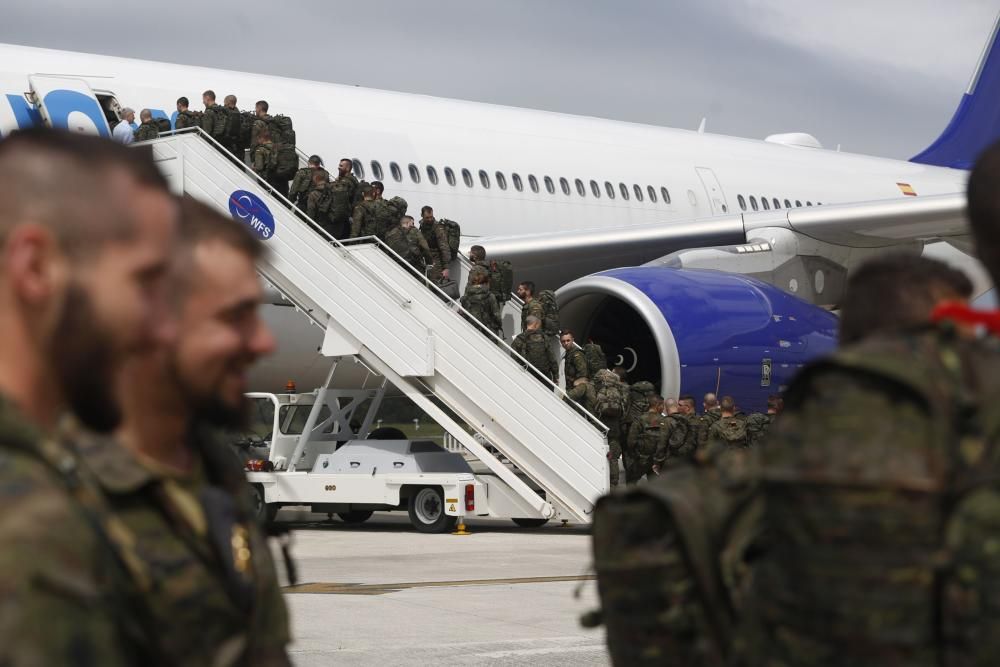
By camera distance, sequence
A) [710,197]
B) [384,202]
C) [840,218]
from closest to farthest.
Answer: [384,202] < [840,218] < [710,197]

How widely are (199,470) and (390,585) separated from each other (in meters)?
6.07

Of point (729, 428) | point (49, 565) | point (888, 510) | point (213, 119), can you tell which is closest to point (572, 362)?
point (729, 428)

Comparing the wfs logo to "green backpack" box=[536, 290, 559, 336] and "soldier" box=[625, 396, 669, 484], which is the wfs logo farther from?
"soldier" box=[625, 396, 669, 484]

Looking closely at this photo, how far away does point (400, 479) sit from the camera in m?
10.8

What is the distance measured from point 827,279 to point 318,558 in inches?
294

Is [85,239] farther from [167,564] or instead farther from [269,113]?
[269,113]

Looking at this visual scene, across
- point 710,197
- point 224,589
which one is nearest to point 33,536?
point 224,589

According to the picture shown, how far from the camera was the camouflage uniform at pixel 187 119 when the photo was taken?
11.3 metres

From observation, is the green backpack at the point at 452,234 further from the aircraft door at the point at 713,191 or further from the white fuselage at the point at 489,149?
the aircraft door at the point at 713,191

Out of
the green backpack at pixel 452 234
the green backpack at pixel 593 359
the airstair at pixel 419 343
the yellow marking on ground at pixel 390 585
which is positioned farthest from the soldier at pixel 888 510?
the green backpack at pixel 452 234

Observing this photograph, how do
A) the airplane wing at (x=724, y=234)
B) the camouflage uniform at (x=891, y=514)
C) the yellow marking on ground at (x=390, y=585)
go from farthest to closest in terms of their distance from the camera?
the airplane wing at (x=724, y=234)
the yellow marking on ground at (x=390, y=585)
the camouflage uniform at (x=891, y=514)

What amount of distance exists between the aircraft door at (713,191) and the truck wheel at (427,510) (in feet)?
25.0

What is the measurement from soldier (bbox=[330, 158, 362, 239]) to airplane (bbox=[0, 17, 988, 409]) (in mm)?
1147

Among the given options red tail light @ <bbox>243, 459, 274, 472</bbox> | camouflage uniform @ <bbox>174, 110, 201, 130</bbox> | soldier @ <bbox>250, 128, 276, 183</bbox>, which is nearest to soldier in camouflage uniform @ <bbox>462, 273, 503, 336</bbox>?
soldier @ <bbox>250, 128, 276, 183</bbox>
